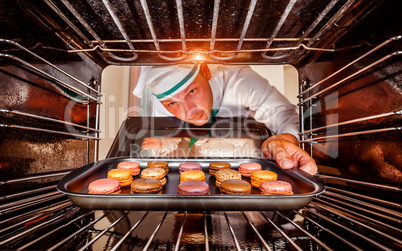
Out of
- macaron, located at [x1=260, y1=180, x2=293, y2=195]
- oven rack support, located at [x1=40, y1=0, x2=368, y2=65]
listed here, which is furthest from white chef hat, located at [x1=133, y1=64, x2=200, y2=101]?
macaron, located at [x1=260, y1=180, x2=293, y2=195]

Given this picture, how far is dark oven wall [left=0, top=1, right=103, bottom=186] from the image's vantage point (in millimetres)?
591

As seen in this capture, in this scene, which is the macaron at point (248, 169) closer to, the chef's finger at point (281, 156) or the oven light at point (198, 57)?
the chef's finger at point (281, 156)

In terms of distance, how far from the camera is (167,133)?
4.89ft

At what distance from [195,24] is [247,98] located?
5.23 ft

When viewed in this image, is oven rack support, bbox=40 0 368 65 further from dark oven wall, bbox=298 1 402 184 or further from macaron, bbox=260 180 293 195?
macaron, bbox=260 180 293 195

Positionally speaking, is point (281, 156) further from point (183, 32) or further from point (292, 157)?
point (183, 32)

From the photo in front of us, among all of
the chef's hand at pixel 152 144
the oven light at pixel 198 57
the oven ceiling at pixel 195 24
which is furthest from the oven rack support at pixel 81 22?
the chef's hand at pixel 152 144

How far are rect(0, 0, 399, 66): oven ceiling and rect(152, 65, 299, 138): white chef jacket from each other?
1.26 metres

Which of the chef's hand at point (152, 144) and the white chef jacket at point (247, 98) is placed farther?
the white chef jacket at point (247, 98)

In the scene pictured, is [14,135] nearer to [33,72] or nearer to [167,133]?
[33,72]

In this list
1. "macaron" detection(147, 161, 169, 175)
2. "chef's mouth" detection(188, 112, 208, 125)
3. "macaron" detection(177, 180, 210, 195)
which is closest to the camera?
"macaron" detection(177, 180, 210, 195)

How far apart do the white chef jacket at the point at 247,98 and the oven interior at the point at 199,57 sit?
123 cm

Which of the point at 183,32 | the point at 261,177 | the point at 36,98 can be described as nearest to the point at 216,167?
the point at 261,177

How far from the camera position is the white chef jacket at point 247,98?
2170 mm
